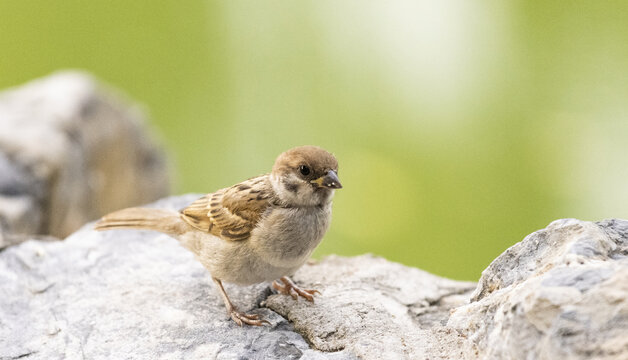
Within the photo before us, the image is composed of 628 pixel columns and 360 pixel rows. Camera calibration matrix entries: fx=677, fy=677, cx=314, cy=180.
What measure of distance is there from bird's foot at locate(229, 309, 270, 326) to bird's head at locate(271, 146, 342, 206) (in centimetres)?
47

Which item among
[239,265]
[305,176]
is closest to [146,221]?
[239,265]

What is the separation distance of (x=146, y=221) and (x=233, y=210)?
0.56 meters

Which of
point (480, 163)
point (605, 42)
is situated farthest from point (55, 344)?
point (605, 42)

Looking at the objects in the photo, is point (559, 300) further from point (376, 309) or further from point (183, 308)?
point (183, 308)

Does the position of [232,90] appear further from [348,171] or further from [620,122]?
[620,122]

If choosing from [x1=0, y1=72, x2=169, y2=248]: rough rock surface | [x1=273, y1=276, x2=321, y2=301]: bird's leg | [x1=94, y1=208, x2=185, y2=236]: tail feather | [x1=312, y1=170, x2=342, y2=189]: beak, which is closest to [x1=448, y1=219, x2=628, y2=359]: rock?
[x1=312, y1=170, x2=342, y2=189]: beak

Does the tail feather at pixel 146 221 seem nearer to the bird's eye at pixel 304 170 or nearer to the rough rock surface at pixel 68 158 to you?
the rough rock surface at pixel 68 158

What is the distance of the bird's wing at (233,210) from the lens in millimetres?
2746

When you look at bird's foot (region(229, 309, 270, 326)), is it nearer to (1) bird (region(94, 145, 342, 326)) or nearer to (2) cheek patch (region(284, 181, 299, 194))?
(1) bird (region(94, 145, 342, 326))

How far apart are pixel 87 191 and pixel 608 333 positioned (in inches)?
164

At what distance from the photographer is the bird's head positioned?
2586mm

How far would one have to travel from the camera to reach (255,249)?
271 cm

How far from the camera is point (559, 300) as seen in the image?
1.65m


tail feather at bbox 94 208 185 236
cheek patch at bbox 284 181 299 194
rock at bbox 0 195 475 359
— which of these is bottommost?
rock at bbox 0 195 475 359
